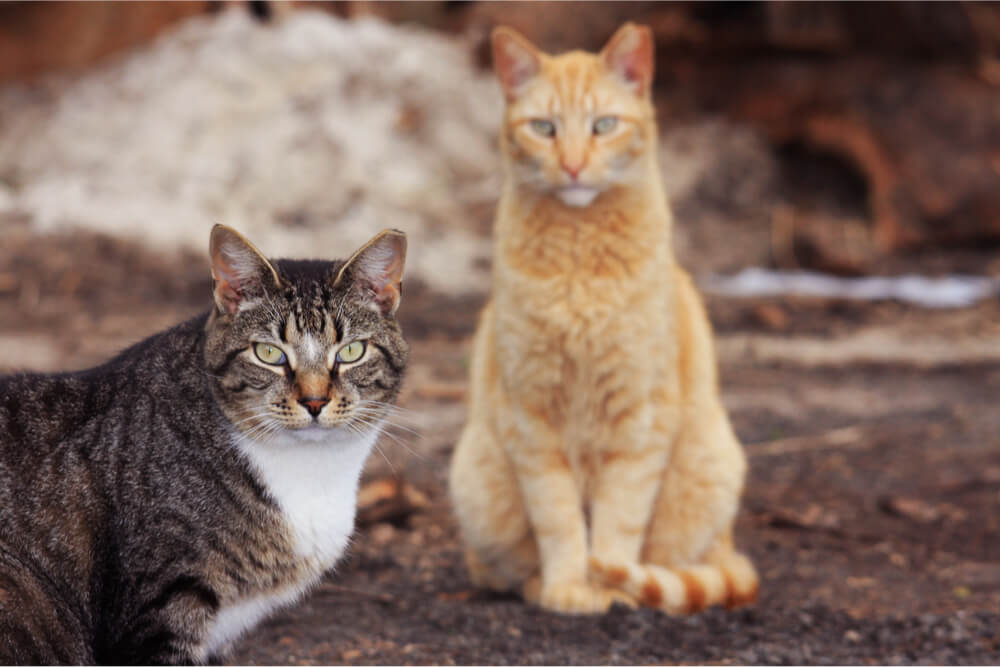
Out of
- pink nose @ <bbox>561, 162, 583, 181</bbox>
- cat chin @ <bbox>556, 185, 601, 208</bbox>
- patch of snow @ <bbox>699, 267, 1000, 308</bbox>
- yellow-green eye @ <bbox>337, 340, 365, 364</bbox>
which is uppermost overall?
pink nose @ <bbox>561, 162, 583, 181</bbox>

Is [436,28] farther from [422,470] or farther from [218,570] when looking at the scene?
[218,570]

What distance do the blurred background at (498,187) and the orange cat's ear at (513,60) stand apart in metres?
2.14

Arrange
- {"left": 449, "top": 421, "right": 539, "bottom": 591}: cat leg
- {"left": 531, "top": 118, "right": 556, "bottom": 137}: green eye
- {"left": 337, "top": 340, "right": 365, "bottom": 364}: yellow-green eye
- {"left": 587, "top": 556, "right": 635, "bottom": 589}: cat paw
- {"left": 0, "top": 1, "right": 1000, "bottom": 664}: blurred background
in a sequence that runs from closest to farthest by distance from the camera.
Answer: {"left": 337, "top": 340, "right": 365, "bottom": 364}: yellow-green eye → {"left": 587, "top": 556, "right": 635, "bottom": 589}: cat paw → {"left": 531, "top": 118, "right": 556, "bottom": 137}: green eye → {"left": 449, "top": 421, "right": 539, "bottom": 591}: cat leg → {"left": 0, "top": 1, "right": 1000, "bottom": 664}: blurred background

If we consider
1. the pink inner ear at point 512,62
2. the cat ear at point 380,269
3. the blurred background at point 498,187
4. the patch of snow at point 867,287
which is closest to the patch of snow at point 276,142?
the blurred background at point 498,187

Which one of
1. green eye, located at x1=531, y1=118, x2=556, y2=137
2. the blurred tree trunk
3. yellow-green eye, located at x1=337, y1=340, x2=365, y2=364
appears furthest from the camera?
the blurred tree trunk

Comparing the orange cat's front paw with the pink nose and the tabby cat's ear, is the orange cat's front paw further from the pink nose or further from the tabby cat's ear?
the tabby cat's ear

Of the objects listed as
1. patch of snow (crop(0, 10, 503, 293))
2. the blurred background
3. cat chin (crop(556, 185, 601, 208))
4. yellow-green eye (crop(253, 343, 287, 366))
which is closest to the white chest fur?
yellow-green eye (crop(253, 343, 287, 366))

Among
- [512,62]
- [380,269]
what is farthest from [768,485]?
[380,269]

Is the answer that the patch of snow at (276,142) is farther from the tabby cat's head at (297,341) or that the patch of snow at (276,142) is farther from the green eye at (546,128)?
the tabby cat's head at (297,341)

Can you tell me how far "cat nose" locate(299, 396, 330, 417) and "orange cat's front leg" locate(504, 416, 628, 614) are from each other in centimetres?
140

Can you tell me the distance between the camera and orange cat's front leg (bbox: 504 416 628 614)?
4.19 meters

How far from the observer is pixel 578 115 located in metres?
4.25

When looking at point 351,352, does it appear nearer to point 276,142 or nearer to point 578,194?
point 578,194

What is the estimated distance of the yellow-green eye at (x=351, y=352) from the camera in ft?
10.0
